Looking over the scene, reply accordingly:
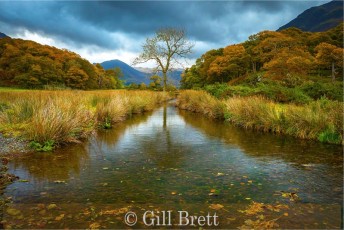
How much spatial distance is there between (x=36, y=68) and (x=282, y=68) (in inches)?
1460

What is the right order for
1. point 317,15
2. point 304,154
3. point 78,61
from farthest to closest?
1. point 317,15
2. point 78,61
3. point 304,154

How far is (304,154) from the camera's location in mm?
8836

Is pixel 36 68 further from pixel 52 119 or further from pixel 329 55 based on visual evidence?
pixel 329 55

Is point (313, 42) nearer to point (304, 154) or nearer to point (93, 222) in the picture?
point (304, 154)

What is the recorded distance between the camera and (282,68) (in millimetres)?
29516

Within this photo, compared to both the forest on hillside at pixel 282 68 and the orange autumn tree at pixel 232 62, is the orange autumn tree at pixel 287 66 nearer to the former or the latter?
the forest on hillside at pixel 282 68

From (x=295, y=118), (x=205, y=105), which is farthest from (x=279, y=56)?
(x=295, y=118)

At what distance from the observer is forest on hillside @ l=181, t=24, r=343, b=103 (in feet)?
62.7

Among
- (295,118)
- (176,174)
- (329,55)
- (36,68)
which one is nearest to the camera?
(176,174)

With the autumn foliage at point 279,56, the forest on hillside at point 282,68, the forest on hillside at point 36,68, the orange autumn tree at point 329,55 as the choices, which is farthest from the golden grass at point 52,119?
the forest on hillside at point 36,68

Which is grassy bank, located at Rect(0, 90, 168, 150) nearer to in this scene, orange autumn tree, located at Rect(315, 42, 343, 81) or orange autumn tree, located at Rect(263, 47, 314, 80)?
orange autumn tree, located at Rect(263, 47, 314, 80)

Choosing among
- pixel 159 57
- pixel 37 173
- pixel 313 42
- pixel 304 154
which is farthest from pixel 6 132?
pixel 313 42

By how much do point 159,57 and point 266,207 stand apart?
42192mm

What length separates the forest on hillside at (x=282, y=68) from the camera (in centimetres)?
1911
